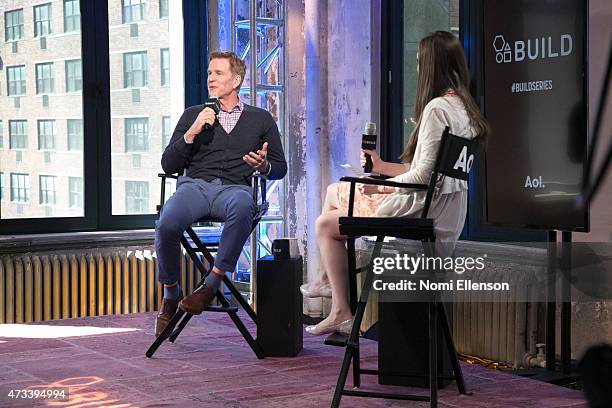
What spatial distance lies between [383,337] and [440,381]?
11.1 inches

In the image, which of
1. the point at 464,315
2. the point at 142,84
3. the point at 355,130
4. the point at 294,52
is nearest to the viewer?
the point at 464,315

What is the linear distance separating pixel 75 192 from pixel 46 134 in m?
0.43

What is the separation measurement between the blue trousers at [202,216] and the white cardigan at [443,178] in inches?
42.1

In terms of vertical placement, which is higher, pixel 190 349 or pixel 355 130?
pixel 355 130

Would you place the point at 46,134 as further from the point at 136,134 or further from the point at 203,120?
the point at 203,120

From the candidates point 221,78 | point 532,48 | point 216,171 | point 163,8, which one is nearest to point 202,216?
point 216,171

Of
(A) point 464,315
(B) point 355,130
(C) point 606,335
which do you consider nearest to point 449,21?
(B) point 355,130

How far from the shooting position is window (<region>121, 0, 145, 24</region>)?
6.12 m

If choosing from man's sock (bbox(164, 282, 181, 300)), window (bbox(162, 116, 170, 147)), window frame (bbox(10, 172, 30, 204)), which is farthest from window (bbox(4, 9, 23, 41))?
man's sock (bbox(164, 282, 181, 300))

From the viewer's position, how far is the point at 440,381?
352cm

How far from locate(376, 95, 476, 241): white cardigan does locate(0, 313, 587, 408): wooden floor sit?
2.26 feet

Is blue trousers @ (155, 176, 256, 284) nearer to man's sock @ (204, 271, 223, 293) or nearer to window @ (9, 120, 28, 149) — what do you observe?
man's sock @ (204, 271, 223, 293)

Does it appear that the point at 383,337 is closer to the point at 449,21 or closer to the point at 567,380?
the point at 567,380

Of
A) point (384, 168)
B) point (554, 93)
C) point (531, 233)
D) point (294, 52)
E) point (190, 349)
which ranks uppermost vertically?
point (294, 52)
